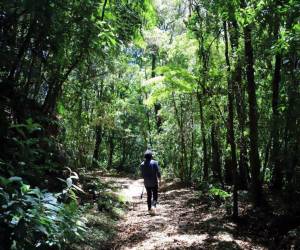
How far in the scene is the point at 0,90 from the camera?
6.62 metres

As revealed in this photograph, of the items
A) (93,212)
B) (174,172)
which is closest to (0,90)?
(93,212)

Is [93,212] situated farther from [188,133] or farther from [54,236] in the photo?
[188,133]

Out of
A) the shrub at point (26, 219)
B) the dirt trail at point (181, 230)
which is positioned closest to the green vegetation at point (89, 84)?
the shrub at point (26, 219)

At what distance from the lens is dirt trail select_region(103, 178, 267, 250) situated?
7789mm

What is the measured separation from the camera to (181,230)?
29.8 ft

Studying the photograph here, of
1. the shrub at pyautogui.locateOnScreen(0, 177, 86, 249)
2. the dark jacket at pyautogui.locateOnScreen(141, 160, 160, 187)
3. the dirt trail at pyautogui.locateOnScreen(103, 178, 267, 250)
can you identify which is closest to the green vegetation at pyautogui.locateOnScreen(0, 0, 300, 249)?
the shrub at pyautogui.locateOnScreen(0, 177, 86, 249)

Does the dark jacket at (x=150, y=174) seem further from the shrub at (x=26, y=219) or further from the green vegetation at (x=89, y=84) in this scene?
the shrub at (x=26, y=219)

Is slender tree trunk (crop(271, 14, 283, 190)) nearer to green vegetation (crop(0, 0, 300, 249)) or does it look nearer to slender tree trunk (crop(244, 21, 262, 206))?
green vegetation (crop(0, 0, 300, 249))

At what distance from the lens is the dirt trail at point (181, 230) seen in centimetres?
779

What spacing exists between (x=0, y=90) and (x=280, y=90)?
31.9ft

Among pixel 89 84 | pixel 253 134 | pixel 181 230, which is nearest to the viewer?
pixel 181 230

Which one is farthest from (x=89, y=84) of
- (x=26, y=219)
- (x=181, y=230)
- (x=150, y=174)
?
(x=26, y=219)

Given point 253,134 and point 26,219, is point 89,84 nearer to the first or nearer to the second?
point 253,134

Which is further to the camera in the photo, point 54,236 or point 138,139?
point 138,139
